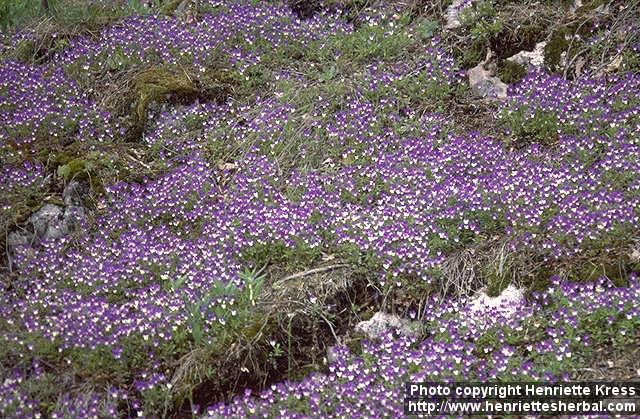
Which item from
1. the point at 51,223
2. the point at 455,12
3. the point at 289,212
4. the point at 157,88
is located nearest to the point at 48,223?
the point at 51,223

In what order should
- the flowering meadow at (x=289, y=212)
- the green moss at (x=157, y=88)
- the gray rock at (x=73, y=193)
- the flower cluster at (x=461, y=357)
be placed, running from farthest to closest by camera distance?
1. the green moss at (x=157, y=88)
2. the gray rock at (x=73, y=193)
3. the flowering meadow at (x=289, y=212)
4. the flower cluster at (x=461, y=357)

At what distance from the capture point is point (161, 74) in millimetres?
7359

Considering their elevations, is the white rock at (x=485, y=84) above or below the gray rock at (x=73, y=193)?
above

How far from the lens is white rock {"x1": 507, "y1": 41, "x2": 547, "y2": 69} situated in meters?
6.88

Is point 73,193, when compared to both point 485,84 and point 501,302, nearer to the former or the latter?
point 501,302

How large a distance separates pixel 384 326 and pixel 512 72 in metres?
3.47

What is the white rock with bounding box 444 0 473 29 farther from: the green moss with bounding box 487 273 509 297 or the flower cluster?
the flower cluster

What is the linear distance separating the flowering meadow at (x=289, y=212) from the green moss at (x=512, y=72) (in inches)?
8.6

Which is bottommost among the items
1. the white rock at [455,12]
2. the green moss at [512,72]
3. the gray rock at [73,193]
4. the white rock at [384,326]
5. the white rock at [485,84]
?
the white rock at [384,326]

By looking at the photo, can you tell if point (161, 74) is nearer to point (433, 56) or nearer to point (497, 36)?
point (433, 56)

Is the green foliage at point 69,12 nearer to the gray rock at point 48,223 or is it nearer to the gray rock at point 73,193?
the gray rock at point 73,193

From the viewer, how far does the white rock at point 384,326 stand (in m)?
4.84

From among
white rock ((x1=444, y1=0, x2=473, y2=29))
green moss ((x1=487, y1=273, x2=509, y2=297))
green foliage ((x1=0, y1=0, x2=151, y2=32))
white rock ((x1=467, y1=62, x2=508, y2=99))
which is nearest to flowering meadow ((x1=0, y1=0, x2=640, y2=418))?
green moss ((x1=487, y1=273, x2=509, y2=297))

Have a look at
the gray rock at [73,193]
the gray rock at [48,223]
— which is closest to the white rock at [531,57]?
the gray rock at [73,193]
